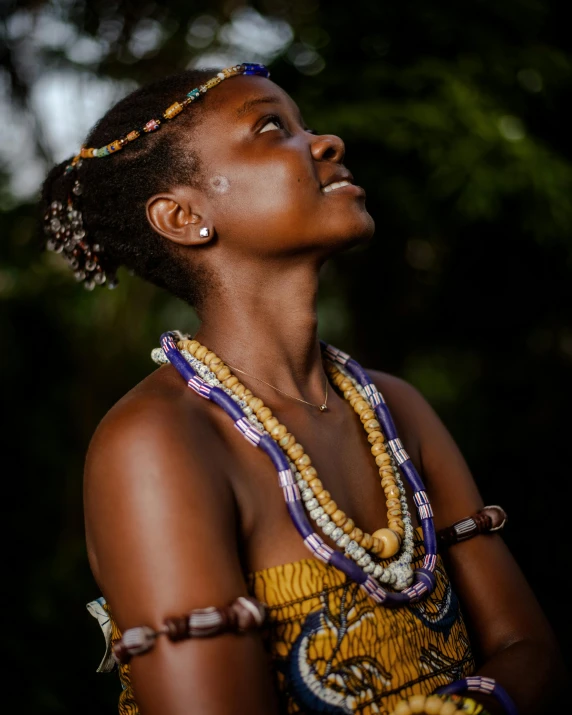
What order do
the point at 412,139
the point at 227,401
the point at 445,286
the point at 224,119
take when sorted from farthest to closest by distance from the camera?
the point at 445,286 → the point at 412,139 → the point at 224,119 → the point at 227,401

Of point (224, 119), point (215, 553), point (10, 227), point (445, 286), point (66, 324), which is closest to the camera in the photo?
point (215, 553)

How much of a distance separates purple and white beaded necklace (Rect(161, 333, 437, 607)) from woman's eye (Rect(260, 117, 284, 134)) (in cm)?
58

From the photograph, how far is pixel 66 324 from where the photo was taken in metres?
5.21

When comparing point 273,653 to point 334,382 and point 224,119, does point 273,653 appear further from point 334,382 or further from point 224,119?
point 224,119

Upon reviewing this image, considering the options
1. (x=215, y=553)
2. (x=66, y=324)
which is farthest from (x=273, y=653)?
(x=66, y=324)

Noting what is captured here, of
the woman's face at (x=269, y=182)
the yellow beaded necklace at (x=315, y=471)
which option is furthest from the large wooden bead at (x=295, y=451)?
the woman's face at (x=269, y=182)

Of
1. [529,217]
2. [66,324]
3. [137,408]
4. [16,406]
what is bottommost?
[16,406]

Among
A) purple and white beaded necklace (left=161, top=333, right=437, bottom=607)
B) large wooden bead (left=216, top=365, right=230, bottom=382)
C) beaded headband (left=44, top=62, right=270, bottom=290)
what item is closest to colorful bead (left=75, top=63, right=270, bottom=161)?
beaded headband (left=44, top=62, right=270, bottom=290)

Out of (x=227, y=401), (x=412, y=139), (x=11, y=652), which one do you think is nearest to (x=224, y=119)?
(x=227, y=401)

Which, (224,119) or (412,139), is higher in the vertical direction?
(224,119)

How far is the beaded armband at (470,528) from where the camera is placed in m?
2.06

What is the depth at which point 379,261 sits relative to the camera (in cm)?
462

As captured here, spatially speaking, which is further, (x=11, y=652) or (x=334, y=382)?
(x=11, y=652)

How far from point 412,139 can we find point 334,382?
66.9 inches
